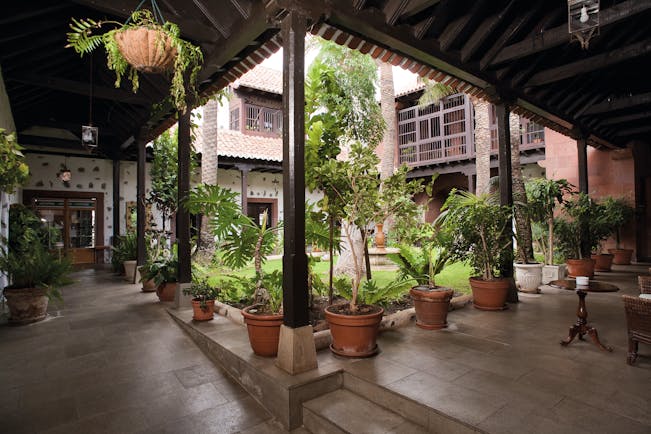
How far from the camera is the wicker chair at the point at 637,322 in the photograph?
8.64 feet

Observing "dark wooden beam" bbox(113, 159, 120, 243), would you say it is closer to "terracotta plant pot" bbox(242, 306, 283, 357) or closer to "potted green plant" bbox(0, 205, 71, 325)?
"potted green plant" bbox(0, 205, 71, 325)

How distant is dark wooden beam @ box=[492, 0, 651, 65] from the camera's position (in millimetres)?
3551

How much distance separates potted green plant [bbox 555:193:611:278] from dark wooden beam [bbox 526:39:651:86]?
305cm

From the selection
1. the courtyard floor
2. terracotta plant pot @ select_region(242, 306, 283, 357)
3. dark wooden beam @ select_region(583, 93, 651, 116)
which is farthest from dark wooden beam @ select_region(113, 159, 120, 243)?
dark wooden beam @ select_region(583, 93, 651, 116)

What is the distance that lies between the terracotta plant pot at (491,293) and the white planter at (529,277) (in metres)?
1.15

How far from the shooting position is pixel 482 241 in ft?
15.4

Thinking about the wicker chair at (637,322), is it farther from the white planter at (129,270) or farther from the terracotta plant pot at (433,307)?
the white planter at (129,270)

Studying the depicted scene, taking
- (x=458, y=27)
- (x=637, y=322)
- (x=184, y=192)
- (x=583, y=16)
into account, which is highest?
(x=458, y=27)

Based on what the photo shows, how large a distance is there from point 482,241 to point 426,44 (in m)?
2.51

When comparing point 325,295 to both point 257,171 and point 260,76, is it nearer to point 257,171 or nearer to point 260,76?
point 257,171

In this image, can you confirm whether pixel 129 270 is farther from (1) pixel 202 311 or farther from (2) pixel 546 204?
(2) pixel 546 204

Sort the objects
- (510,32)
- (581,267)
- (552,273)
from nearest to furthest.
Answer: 1. (510,32)
2. (552,273)
3. (581,267)

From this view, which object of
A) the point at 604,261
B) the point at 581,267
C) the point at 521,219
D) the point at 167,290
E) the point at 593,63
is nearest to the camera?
the point at 593,63

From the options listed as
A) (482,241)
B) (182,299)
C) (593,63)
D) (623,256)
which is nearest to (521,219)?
(482,241)
